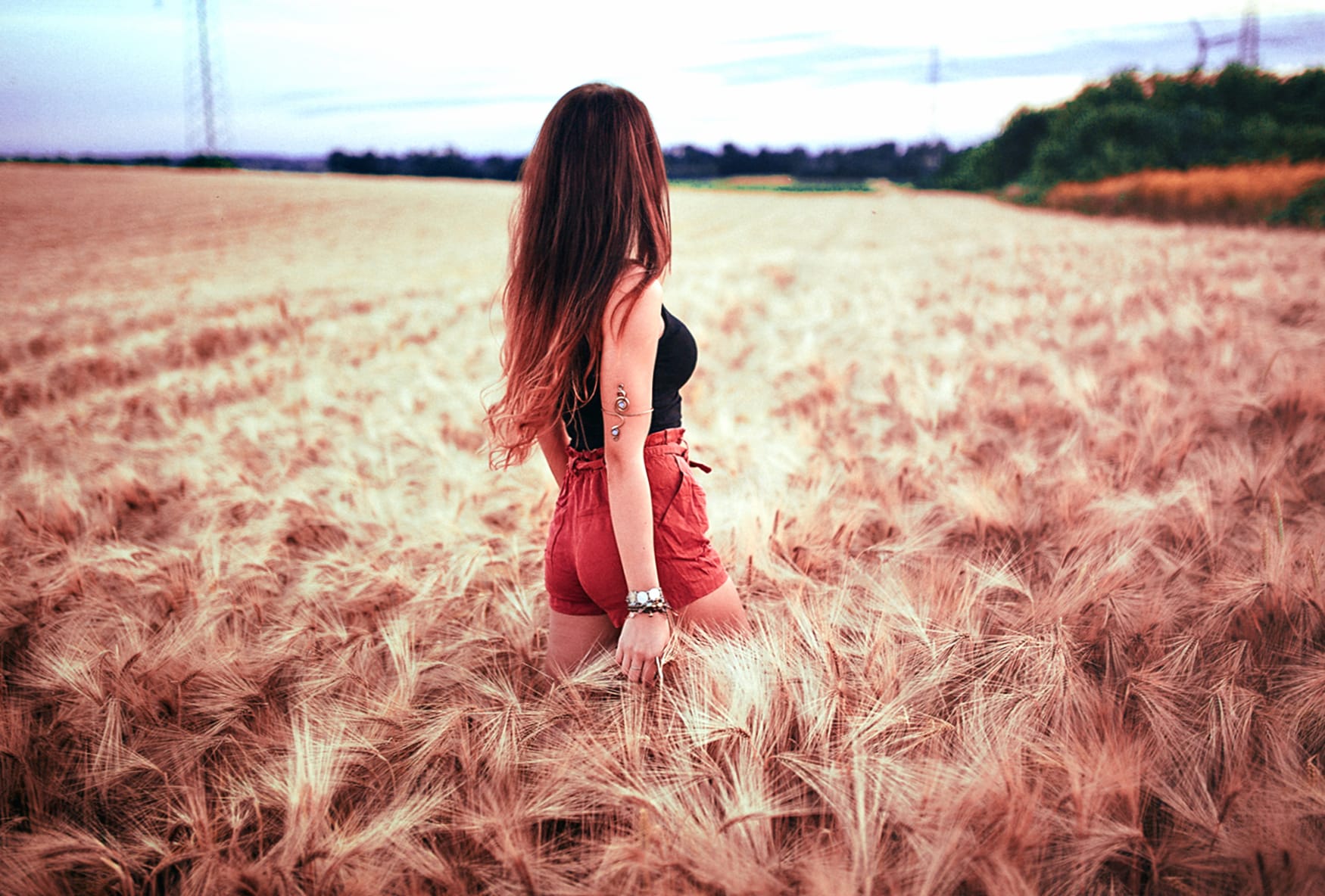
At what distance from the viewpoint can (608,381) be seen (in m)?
1.46

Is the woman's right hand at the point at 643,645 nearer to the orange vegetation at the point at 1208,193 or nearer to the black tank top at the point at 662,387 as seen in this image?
the black tank top at the point at 662,387

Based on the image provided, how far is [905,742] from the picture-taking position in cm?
139

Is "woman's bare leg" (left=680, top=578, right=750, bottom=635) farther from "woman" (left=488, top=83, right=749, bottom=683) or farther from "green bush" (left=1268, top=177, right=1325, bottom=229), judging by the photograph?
"green bush" (left=1268, top=177, right=1325, bottom=229)

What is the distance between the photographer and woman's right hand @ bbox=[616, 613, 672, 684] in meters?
1.52

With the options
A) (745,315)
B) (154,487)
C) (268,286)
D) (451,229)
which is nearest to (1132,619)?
(154,487)

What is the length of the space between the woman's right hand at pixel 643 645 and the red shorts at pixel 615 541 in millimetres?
116

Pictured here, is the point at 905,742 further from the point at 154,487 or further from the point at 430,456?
the point at 154,487

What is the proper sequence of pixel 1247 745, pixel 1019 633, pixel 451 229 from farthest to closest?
pixel 451 229 → pixel 1019 633 → pixel 1247 745

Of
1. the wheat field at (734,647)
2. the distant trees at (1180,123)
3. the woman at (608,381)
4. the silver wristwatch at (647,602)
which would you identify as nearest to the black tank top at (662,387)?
the woman at (608,381)

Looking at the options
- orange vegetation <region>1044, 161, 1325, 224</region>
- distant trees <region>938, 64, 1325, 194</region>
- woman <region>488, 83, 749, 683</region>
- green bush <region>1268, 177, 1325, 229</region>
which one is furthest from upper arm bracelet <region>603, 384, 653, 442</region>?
distant trees <region>938, 64, 1325, 194</region>

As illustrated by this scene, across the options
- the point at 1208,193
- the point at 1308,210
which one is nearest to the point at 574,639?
the point at 1308,210

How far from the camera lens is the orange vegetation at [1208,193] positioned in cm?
1584

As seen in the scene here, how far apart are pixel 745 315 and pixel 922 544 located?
503cm

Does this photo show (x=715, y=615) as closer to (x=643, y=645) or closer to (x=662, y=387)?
(x=643, y=645)
